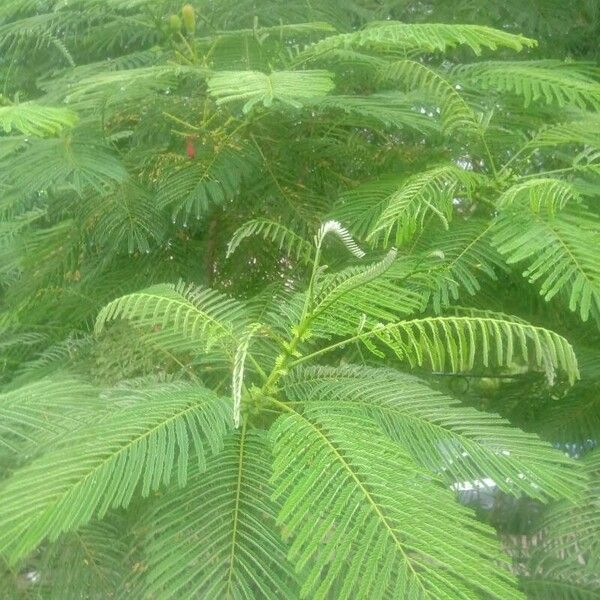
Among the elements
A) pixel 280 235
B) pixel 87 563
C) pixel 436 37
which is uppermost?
pixel 436 37

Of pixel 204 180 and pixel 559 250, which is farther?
pixel 204 180

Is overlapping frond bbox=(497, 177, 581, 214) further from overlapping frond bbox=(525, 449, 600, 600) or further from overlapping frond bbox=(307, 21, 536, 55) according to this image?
overlapping frond bbox=(525, 449, 600, 600)

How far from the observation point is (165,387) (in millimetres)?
826

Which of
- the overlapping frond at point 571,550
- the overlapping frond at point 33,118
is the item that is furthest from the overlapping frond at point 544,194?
the overlapping frond at point 33,118

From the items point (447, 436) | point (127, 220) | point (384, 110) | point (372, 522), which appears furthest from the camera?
point (127, 220)

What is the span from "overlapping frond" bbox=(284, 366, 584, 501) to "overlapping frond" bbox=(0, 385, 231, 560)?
3.9 inches

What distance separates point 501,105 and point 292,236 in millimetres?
434

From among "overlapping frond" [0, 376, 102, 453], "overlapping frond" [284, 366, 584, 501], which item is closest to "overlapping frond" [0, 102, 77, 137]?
"overlapping frond" [0, 376, 102, 453]

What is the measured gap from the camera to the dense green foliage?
2.20 ft

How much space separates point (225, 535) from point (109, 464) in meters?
0.11

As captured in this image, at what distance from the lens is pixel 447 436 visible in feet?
2.61

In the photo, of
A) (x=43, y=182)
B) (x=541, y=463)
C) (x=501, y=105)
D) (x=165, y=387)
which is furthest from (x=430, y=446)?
(x=501, y=105)

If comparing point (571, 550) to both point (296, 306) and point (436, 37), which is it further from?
point (436, 37)

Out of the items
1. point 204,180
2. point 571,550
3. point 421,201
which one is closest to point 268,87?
point 421,201
